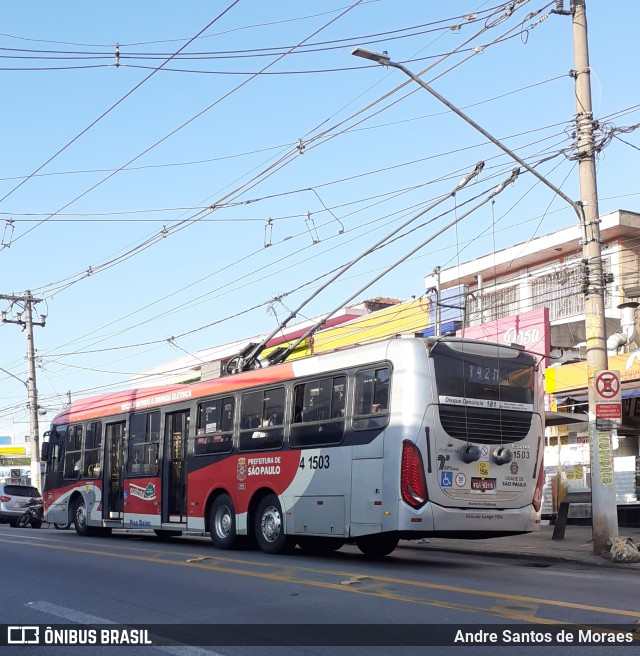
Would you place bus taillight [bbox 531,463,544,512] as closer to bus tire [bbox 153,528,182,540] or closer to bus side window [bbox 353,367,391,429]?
bus side window [bbox 353,367,391,429]

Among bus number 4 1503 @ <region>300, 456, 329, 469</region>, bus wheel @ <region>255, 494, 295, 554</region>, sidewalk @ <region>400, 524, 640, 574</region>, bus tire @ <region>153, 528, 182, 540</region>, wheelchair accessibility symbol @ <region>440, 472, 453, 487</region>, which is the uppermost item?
bus number 4 1503 @ <region>300, 456, 329, 469</region>

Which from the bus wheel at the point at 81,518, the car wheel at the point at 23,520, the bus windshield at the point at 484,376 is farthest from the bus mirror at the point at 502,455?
the car wheel at the point at 23,520

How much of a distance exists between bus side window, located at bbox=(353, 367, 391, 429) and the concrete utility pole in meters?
4.12

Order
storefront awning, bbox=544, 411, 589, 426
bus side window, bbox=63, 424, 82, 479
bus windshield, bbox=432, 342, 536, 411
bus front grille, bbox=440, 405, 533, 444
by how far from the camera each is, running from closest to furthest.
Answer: bus front grille, bbox=440, 405, 533, 444
bus windshield, bbox=432, 342, 536, 411
storefront awning, bbox=544, 411, 589, 426
bus side window, bbox=63, 424, 82, 479

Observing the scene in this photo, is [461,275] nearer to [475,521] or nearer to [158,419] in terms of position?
[158,419]

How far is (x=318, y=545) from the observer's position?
56.4 feet

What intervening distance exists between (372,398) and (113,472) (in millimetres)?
10251

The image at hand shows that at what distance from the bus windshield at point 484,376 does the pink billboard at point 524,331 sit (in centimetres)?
873

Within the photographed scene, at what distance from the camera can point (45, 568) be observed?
1341cm

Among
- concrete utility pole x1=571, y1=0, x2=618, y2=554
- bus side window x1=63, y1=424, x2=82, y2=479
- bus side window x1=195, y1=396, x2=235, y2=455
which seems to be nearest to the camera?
concrete utility pole x1=571, y1=0, x2=618, y2=554

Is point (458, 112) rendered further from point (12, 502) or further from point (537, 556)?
point (12, 502)

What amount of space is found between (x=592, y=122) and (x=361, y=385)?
6.31 meters

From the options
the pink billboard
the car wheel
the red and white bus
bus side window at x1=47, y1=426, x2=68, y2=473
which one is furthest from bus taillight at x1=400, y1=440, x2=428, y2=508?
the car wheel

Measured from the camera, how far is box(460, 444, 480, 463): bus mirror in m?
13.5
